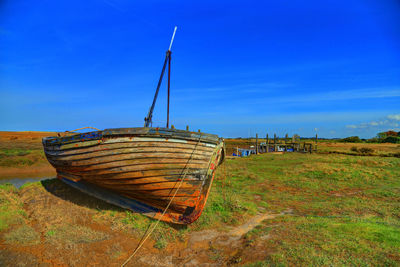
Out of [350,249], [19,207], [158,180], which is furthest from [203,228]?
[19,207]

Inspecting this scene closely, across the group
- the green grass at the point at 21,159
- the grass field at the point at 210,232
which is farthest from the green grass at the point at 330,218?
the green grass at the point at 21,159

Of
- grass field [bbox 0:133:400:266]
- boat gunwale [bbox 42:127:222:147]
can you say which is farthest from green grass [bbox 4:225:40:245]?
boat gunwale [bbox 42:127:222:147]

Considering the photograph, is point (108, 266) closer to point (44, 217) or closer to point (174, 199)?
point (174, 199)

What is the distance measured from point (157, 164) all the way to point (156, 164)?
26 mm

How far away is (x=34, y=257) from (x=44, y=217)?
2.20 m

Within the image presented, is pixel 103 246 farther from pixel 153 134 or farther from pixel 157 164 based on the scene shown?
pixel 153 134

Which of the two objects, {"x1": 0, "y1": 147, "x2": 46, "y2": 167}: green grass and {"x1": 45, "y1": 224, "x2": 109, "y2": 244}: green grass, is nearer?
{"x1": 45, "y1": 224, "x2": 109, "y2": 244}: green grass

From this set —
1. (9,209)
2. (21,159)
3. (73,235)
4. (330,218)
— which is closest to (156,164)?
(73,235)

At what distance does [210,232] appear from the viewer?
6367mm

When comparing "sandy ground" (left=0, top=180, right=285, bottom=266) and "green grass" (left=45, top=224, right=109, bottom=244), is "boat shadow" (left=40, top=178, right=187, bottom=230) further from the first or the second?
"green grass" (left=45, top=224, right=109, bottom=244)

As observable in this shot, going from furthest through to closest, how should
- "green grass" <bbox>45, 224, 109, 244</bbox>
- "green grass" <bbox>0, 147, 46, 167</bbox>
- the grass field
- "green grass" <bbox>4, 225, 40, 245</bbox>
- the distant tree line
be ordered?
1. the distant tree line
2. "green grass" <bbox>0, 147, 46, 167</bbox>
3. "green grass" <bbox>45, 224, 109, 244</bbox>
4. "green grass" <bbox>4, 225, 40, 245</bbox>
5. the grass field

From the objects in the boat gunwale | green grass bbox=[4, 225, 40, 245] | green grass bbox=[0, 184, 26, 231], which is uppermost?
the boat gunwale

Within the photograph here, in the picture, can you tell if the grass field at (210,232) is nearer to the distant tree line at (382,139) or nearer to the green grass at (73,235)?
the green grass at (73,235)

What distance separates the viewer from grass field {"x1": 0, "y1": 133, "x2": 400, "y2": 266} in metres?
4.68
